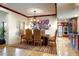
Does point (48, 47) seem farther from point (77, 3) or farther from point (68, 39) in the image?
point (77, 3)

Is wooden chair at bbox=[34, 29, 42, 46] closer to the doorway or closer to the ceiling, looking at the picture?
the ceiling

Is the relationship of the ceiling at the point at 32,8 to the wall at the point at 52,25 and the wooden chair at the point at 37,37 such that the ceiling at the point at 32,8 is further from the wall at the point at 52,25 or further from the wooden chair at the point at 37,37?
the wooden chair at the point at 37,37

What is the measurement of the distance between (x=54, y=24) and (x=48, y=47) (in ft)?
2.16

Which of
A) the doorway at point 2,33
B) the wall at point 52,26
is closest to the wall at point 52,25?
the wall at point 52,26

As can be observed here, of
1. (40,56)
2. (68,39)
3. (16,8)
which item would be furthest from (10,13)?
(68,39)

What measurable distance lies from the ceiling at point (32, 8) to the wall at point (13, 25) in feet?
0.59

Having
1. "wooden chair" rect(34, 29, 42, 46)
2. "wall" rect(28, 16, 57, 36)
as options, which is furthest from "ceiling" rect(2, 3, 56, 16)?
"wooden chair" rect(34, 29, 42, 46)

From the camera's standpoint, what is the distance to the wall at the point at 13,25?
11.1ft

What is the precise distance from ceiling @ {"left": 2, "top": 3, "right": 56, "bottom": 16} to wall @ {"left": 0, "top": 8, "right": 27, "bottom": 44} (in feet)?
0.59

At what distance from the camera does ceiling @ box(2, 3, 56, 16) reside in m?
3.14

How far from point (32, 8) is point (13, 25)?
67 centimetres

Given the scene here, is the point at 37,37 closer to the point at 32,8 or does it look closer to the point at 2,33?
the point at 32,8

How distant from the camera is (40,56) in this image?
3.06 meters

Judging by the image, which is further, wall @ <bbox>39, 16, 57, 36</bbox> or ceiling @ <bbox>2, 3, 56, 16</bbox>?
wall @ <bbox>39, 16, 57, 36</bbox>
